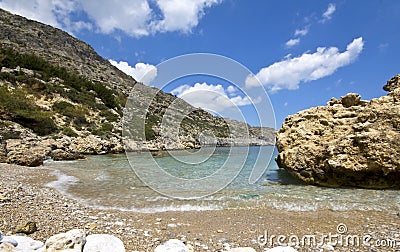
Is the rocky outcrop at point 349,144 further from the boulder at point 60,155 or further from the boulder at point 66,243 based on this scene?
the boulder at point 60,155

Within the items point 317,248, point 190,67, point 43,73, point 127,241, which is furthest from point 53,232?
point 43,73

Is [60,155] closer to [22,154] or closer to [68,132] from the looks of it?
[22,154]

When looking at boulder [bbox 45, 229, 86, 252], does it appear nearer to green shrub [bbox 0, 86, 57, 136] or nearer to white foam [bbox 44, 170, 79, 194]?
white foam [bbox 44, 170, 79, 194]

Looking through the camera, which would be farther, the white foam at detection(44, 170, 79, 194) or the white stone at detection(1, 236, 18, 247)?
the white foam at detection(44, 170, 79, 194)

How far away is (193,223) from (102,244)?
2.65 m

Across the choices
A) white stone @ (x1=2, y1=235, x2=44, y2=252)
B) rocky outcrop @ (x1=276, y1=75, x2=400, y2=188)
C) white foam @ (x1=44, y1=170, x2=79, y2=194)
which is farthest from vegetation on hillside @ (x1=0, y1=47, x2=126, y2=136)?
rocky outcrop @ (x1=276, y1=75, x2=400, y2=188)

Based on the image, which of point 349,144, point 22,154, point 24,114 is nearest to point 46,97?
point 24,114

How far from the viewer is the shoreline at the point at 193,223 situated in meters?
4.96

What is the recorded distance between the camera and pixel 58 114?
30.6 m

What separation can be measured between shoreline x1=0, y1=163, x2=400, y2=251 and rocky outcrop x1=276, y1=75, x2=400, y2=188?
13.0 ft

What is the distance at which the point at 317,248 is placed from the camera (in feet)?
15.3

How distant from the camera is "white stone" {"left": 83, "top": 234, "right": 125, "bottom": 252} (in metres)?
3.71

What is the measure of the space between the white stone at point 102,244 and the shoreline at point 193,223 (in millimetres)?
612

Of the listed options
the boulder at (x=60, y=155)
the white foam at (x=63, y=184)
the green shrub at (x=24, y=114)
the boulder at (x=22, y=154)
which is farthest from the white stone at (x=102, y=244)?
the green shrub at (x=24, y=114)
